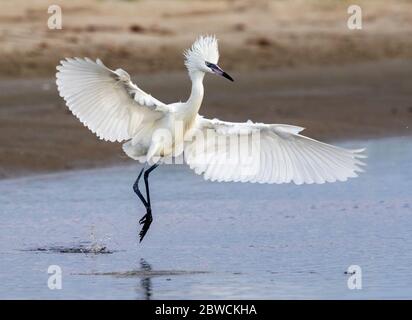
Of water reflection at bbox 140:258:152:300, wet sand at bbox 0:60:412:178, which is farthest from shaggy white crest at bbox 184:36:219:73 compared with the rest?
wet sand at bbox 0:60:412:178

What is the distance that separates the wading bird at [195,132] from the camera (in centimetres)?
897

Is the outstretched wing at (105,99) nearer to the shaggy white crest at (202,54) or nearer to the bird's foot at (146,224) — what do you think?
the shaggy white crest at (202,54)

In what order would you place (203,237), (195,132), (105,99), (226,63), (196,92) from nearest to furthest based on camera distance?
(105,99), (196,92), (195,132), (203,237), (226,63)

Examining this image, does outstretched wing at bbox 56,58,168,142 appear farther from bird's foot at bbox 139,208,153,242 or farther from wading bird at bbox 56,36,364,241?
bird's foot at bbox 139,208,153,242

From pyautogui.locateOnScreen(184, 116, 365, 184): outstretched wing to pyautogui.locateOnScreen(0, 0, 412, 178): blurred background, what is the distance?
315 cm

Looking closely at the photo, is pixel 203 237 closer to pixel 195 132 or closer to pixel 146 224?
pixel 146 224

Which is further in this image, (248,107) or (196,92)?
(248,107)

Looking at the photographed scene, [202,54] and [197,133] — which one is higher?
[202,54]

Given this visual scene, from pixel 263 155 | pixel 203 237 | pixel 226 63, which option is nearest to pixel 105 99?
pixel 263 155

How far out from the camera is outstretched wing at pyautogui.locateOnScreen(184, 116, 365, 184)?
9008mm

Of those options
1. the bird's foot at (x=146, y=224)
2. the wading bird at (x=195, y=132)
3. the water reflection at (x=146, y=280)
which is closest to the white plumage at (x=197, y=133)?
the wading bird at (x=195, y=132)

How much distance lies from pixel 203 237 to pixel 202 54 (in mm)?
1486

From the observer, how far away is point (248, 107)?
15.8 m
